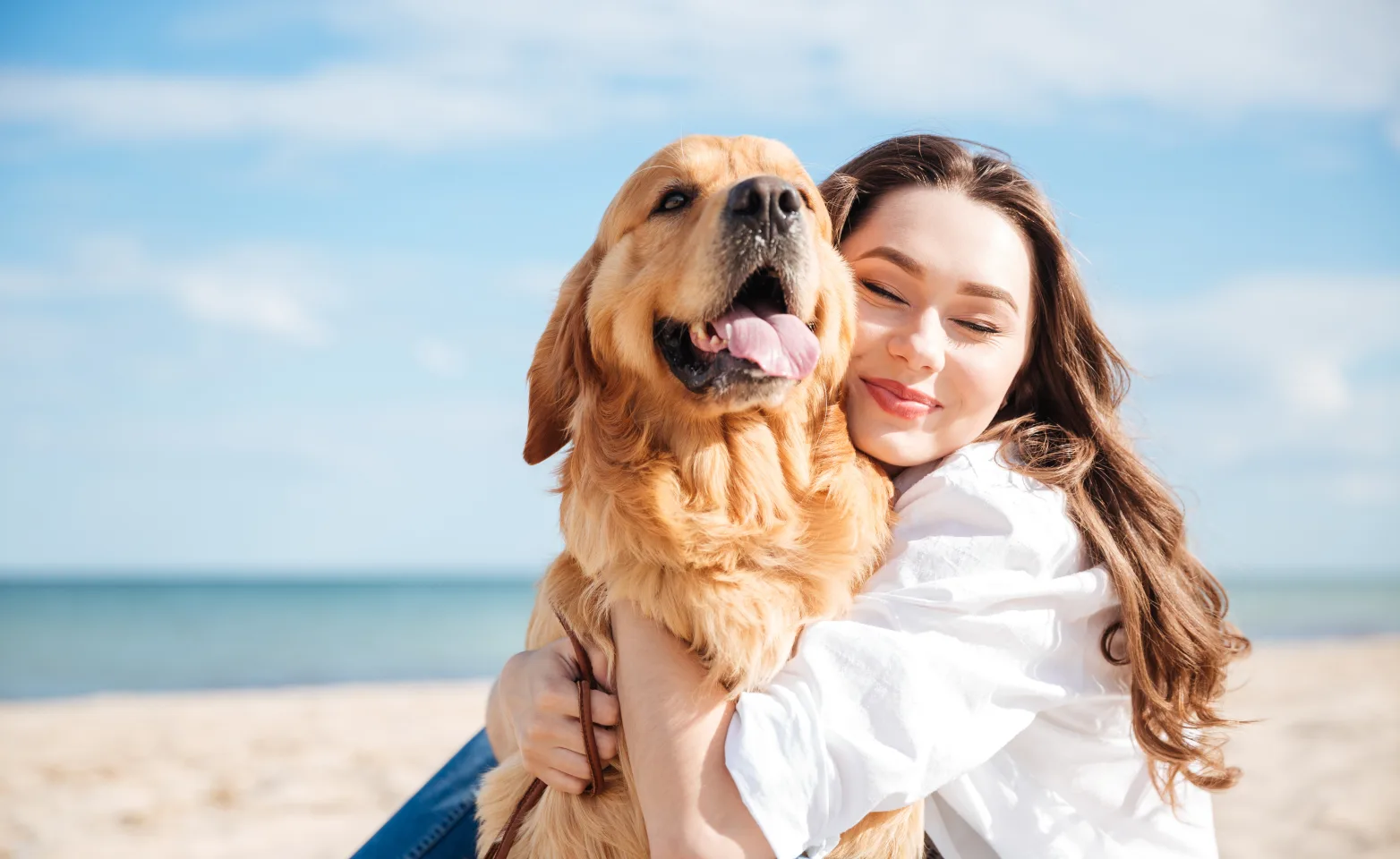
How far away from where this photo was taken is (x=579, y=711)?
91.7 inches

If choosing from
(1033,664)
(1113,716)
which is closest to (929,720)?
(1033,664)

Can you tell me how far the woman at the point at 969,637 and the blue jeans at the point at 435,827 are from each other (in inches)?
1.3

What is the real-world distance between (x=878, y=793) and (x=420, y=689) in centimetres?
1317

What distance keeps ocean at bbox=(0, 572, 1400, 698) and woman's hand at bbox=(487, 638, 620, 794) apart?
681 cm

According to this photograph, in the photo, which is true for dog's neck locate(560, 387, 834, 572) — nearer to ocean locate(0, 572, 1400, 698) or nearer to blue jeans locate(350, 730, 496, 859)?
blue jeans locate(350, 730, 496, 859)

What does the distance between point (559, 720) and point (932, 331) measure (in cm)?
132

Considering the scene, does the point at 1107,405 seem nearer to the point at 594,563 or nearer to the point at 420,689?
the point at 594,563

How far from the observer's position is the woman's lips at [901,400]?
2.57m

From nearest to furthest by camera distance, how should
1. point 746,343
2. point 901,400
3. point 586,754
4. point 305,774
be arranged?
point 586,754
point 746,343
point 901,400
point 305,774

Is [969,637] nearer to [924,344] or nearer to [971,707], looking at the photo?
[971,707]

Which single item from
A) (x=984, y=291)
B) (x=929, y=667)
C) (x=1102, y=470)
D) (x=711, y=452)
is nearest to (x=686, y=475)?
(x=711, y=452)

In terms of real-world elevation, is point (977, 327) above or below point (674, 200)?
below

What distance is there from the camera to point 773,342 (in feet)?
8.15

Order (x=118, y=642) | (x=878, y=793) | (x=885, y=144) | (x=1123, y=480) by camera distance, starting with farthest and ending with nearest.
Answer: (x=118, y=642)
(x=885, y=144)
(x=1123, y=480)
(x=878, y=793)
